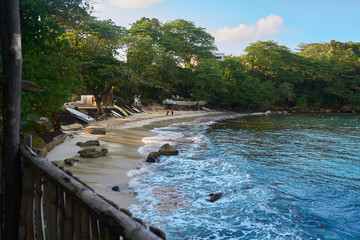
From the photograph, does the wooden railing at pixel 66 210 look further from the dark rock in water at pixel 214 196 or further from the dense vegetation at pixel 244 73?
the dense vegetation at pixel 244 73

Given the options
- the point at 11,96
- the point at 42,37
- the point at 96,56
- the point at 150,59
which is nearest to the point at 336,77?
the point at 150,59

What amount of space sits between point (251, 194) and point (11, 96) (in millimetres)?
7542

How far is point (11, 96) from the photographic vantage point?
8.77 feet

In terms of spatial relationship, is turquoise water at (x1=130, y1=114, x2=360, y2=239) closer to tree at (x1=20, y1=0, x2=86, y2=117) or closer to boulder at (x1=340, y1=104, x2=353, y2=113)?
tree at (x1=20, y1=0, x2=86, y2=117)

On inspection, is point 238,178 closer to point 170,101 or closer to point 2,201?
point 2,201

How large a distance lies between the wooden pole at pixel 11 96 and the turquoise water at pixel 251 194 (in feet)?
12.7

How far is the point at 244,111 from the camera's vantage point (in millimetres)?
53938

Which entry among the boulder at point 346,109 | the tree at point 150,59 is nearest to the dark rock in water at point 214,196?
the tree at point 150,59

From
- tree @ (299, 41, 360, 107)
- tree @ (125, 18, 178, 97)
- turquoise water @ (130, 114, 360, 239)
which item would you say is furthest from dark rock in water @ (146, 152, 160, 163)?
tree @ (299, 41, 360, 107)

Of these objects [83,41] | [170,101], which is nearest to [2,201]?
→ [83,41]

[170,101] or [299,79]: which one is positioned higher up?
[299,79]

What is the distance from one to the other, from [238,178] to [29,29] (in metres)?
8.25

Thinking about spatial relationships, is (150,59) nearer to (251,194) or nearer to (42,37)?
(251,194)

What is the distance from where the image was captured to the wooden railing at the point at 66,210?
6.02ft
